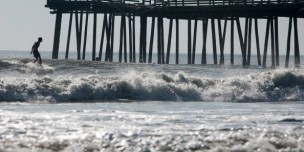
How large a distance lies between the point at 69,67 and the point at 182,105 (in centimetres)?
1203

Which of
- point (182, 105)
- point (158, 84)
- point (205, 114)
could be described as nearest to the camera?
point (205, 114)

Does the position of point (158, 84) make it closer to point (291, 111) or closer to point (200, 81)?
point (200, 81)

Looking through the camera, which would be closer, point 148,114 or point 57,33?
point 148,114

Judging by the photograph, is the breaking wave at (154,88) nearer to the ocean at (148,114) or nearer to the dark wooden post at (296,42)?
the ocean at (148,114)

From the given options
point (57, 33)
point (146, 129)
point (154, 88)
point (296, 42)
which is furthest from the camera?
point (57, 33)

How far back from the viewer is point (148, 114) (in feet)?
45.5

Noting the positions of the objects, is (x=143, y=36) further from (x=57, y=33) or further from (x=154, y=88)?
(x=154, y=88)

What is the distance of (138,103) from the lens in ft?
57.2

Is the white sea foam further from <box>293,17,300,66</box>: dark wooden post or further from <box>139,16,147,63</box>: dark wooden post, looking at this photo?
<box>139,16,147,63</box>: dark wooden post

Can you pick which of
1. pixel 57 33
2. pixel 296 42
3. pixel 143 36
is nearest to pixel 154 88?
pixel 296 42

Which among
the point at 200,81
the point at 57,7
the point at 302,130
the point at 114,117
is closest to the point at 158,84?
the point at 200,81

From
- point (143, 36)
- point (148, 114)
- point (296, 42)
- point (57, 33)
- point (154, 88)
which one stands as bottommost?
point (148, 114)

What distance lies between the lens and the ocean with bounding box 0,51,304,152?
10039 mm

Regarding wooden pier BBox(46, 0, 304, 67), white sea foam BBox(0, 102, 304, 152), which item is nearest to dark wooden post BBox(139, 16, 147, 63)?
wooden pier BBox(46, 0, 304, 67)
